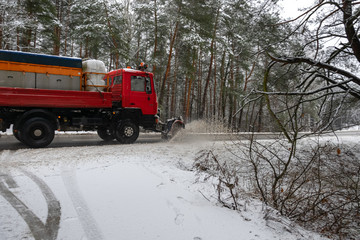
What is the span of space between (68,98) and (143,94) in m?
2.83

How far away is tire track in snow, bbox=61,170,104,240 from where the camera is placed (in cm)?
272

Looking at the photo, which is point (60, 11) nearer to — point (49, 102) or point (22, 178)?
point (49, 102)

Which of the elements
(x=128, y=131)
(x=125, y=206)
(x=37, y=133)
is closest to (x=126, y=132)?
(x=128, y=131)

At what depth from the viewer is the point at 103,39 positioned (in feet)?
54.2

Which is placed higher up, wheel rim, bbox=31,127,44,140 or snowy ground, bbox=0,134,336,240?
wheel rim, bbox=31,127,44,140

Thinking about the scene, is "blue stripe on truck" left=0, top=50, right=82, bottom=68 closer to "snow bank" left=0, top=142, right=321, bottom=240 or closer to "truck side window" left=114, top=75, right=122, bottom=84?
"truck side window" left=114, top=75, right=122, bottom=84

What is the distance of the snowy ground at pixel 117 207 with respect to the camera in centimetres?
281

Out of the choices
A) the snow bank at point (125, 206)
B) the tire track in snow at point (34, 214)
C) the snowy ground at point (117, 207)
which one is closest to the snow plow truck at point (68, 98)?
the snow bank at point (125, 206)

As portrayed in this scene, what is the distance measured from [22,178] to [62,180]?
0.71 m

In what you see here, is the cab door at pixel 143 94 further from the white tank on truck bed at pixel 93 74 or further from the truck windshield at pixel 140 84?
the white tank on truck bed at pixel 93 74

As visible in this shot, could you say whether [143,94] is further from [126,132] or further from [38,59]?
[38,59]

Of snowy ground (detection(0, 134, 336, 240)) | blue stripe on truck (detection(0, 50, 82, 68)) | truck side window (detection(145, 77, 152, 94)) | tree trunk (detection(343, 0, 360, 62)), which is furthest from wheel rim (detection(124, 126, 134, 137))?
tree trunk (detection(343, 0, 360, 62))

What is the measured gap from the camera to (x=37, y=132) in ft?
25.0

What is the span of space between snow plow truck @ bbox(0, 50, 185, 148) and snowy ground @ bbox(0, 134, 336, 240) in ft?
8.91
